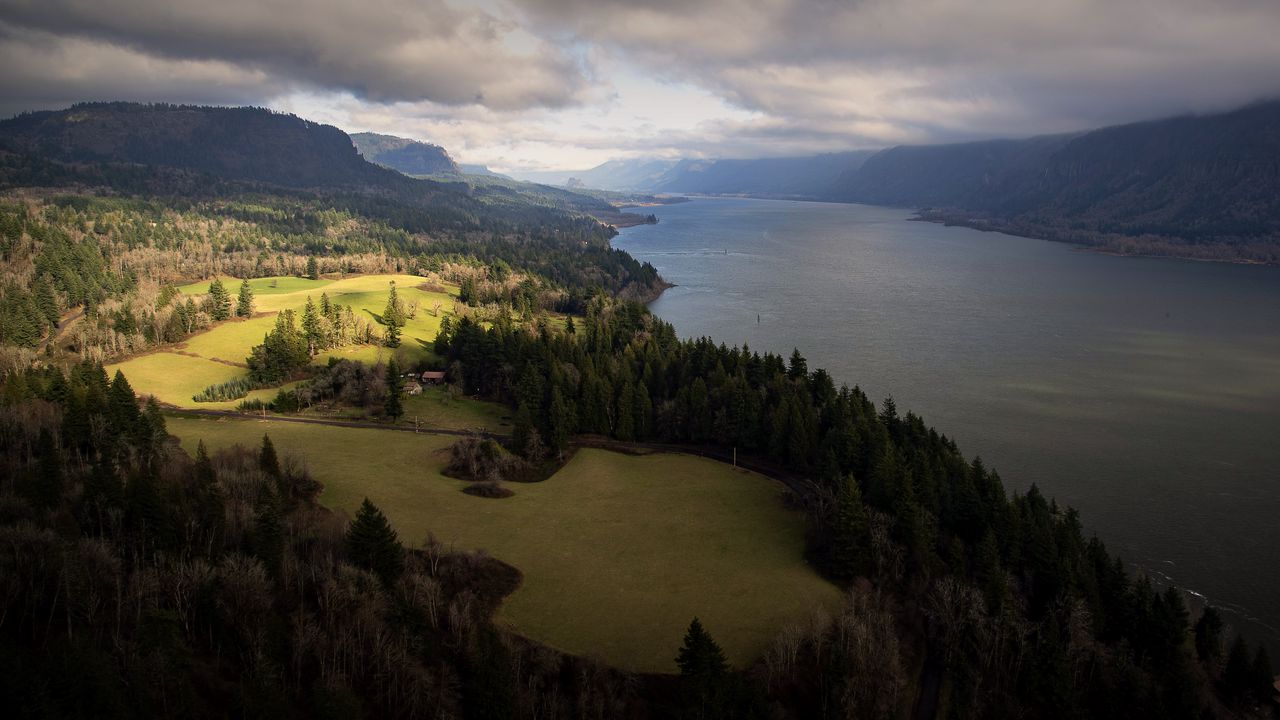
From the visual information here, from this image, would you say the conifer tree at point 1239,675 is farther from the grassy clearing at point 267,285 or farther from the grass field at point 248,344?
the grassy clearing at point 267,285

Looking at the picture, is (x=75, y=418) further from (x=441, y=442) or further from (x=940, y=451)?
(x=940, y=451)

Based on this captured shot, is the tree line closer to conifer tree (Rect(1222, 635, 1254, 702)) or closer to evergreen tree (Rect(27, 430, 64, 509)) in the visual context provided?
conifer tree (Rect(1222, 635, 1254, 702))

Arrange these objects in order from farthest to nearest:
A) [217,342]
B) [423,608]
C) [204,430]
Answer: [217,342], [204,430], [423,608]

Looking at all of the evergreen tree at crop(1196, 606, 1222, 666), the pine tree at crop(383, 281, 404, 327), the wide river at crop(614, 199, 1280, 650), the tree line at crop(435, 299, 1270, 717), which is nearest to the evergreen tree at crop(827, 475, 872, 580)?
the tree line at crop(435, 299, 1270, 717)

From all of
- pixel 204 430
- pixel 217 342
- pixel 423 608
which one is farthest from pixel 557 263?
pixel 423 608

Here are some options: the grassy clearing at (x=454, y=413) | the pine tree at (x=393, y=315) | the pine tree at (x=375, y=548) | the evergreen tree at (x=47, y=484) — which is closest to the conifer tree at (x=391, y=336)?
the pine tree at (x=393, y=315)

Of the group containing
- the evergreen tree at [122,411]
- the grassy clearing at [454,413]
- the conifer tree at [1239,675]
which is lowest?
the conifer tree at [1239,675]

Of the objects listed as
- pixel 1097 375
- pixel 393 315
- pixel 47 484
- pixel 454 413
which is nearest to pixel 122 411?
pixel 47 484
